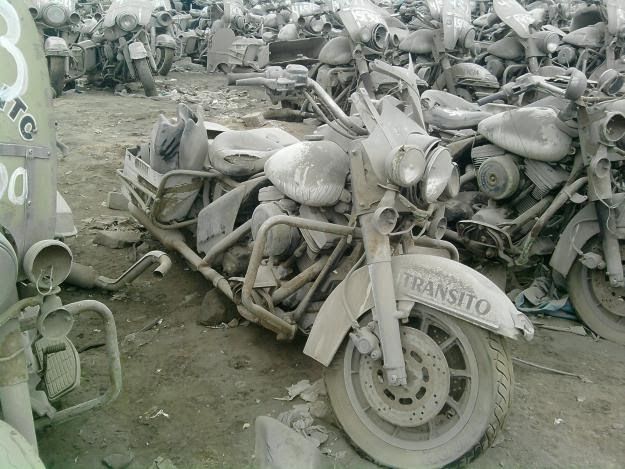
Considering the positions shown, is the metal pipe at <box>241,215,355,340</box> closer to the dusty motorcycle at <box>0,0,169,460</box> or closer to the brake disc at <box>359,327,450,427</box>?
the brake disc at <box>359,327,450,427</box>

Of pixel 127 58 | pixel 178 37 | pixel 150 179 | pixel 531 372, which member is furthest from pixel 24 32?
pixel 178 37

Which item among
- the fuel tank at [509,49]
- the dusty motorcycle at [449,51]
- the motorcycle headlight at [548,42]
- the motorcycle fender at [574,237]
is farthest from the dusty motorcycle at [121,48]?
the motorcycle fender at [574,237]

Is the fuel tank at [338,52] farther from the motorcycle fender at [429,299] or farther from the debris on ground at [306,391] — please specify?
the motorcycle fender at [429,299]

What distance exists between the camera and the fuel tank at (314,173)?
3105mm

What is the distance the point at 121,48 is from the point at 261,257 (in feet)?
29.5

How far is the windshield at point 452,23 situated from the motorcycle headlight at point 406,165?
19.9 feet

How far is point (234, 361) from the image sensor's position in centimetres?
352

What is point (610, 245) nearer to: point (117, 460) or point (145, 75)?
point (117, 460)

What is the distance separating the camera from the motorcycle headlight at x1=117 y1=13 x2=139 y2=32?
10531 millimetres

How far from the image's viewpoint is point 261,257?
302 cm

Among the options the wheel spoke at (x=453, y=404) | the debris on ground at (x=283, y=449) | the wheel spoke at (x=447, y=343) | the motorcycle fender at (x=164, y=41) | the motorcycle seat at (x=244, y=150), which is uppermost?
the motorcycle seat at (x=244, y=150)

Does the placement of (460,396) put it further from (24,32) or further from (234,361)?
(24,32)

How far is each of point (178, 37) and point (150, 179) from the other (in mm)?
11893

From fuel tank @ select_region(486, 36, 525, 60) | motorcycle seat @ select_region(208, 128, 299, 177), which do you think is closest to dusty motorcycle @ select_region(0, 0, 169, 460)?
motorcycle seat @ select_region(208, 128, 299, 177)
